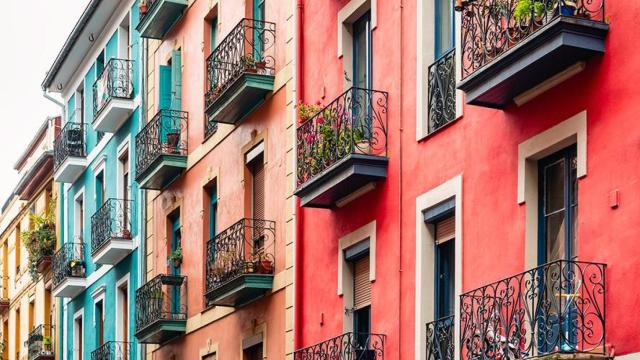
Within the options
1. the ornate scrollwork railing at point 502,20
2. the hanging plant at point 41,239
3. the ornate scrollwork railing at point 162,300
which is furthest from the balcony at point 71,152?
the ornate scrollwork railing at point 502,20

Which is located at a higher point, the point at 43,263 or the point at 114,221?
the point at 114,221

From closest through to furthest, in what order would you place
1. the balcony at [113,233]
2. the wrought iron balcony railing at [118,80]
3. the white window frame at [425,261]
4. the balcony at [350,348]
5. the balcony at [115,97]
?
1. the white window frame at [425,261]
2. the balcony at [350,348]
3. the balcony at [113,233]
4. the balcony at [115,97]
5. the wrought iron balcony railing at [118,80]

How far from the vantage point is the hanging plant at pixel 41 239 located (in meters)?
44.5

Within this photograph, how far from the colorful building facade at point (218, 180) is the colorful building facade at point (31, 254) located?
11592 mm

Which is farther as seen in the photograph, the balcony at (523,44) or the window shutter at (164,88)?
the window shutter at (164,88)

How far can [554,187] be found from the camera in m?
17.5

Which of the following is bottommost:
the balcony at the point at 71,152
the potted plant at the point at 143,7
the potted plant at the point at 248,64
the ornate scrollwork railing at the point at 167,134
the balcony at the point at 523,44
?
the balcony at the point at 523,44

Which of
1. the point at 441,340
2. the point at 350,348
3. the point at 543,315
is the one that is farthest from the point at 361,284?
the point at 543,315

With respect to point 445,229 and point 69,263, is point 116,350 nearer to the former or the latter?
point 69,263

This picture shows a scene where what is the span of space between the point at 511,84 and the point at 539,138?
69 cm

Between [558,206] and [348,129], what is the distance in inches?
200

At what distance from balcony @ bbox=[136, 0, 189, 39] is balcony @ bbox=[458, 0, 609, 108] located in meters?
14.7

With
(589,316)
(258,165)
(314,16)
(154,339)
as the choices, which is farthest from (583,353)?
(154,339)

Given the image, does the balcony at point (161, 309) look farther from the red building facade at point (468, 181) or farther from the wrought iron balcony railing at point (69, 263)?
the wrought iron balcony railing at point (69, 263)
